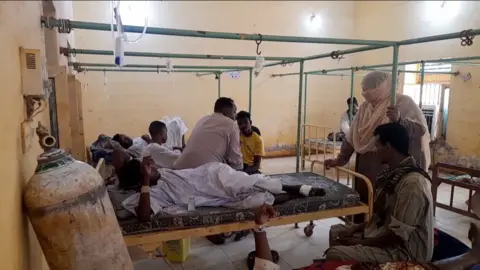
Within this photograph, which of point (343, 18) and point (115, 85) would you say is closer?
point (115, 85)

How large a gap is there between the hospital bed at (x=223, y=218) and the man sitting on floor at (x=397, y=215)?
382 mm

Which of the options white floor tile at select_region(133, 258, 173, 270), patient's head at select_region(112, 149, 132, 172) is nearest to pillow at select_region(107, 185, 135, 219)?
patient's head at select_region(112, 149, 132, 172)

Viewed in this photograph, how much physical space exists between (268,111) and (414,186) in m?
6.19

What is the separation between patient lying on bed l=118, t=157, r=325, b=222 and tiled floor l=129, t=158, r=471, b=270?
51cm

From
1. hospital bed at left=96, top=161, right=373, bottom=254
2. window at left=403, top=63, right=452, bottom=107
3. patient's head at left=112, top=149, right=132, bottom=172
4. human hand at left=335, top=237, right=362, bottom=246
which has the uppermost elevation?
window at left=403, top=63, right=452, bottom=107

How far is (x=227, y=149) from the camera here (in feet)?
10.7

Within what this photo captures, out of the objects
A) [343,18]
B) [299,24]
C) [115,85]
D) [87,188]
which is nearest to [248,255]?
[87,188]

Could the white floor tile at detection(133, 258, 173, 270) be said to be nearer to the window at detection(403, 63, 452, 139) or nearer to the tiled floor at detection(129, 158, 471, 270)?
the tiled floor at detection(129, 158, 471, 270)

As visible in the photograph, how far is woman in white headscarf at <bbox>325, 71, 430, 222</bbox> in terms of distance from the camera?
300 cm

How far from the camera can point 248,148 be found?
4352 millimetres

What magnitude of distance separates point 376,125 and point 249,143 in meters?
1.65

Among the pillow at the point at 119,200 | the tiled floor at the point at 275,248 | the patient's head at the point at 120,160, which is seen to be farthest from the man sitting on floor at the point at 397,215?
the patient's head at the point at 120,160

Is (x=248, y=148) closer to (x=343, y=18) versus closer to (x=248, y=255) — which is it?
(x=248, y=255)

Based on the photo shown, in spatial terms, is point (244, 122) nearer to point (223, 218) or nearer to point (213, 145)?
point (213, 145)
